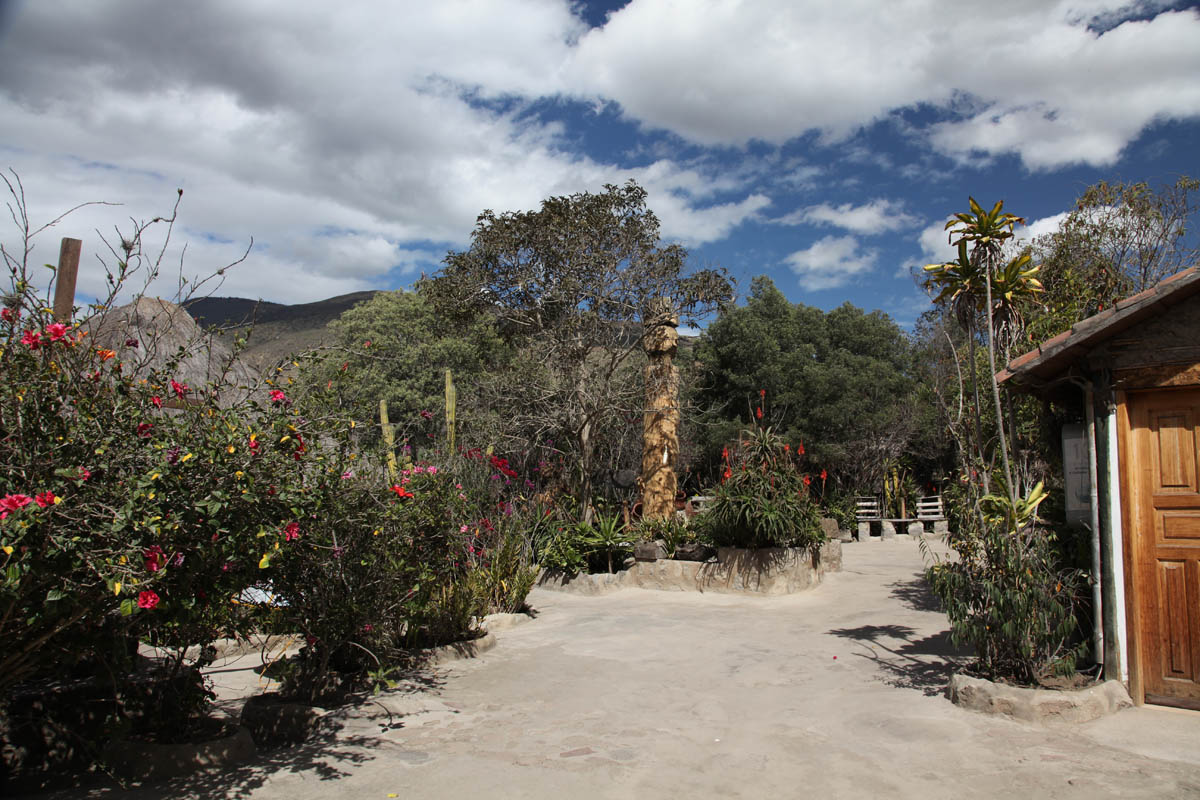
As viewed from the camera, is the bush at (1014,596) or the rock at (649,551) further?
the rock at (649,551)

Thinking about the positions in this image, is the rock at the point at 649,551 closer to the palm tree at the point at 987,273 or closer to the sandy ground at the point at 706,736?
the sandy ground at the point at 706,736

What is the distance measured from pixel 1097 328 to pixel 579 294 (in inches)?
384

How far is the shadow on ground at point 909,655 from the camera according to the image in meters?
5.82

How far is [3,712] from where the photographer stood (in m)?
4.04

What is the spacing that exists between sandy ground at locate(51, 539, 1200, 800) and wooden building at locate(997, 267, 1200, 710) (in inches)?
15.0

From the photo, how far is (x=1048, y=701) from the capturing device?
468 centimetres

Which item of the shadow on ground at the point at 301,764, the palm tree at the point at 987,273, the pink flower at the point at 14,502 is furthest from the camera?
the palm tree at the point at 987,273

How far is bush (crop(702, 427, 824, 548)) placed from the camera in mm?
9914

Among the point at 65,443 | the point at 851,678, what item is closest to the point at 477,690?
the point at 851,678

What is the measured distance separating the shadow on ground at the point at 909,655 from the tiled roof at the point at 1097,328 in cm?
228

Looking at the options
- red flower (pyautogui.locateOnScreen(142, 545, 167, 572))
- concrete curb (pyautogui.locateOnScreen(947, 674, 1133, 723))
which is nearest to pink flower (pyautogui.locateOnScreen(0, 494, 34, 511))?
red flower (pyautogui.locateOnScreen(142, 545, 167, 572))

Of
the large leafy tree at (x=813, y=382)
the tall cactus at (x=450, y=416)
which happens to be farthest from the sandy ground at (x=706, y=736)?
the large leafy tree at (x=813, y=382)

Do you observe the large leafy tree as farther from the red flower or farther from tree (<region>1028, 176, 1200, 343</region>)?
the red flower

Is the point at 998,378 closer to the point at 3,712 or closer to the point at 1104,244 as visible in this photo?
the point at 1104,244
